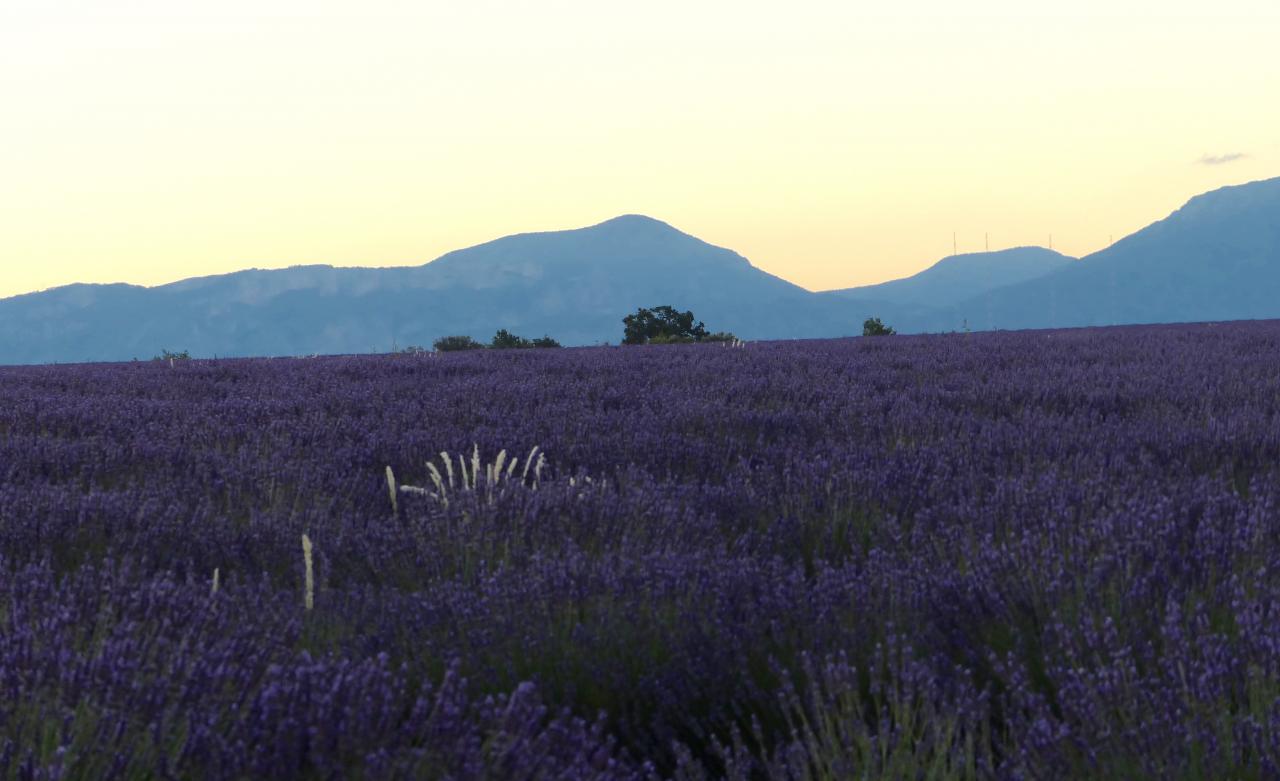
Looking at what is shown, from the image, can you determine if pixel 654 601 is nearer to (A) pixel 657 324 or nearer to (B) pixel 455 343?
(B) pixel 455 343

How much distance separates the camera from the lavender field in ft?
4.34

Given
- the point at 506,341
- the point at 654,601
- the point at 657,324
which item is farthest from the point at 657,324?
the point at 654,601

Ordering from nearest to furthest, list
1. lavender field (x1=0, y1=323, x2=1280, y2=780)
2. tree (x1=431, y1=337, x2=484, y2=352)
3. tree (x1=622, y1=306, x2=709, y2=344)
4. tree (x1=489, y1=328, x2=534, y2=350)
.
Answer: lavender field (x1=0, y1=323, x2=1280, y2=780) → tree (x1=489, y1=328, x2=534, y2=350) → tree (x1=431, y1=337, x2=484, y2=352) → tree (x1=622, y1=306, x2=709, y2=344)

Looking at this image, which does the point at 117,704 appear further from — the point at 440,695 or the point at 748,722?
the point at 748,722

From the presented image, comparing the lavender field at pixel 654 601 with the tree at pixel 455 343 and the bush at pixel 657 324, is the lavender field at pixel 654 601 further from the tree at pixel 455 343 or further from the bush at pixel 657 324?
the bush at pixel 657 324

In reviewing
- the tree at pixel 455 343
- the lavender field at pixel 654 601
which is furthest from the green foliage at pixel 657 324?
the lavender field at pixel 654 601

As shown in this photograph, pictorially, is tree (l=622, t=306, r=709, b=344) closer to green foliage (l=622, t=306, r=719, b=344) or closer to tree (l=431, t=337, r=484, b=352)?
green foliage (l=622, t=306, r=719, b=344)

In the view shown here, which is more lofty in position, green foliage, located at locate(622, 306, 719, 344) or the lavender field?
green foliage, located at locate(622, 306, 719, 344)

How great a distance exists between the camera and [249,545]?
2715 millimetres

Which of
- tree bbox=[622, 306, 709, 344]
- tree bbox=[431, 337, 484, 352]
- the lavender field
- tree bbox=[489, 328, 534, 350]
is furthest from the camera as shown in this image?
tree bbox=[622, 306, 709, 344]

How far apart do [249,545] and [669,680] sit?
1357 mm

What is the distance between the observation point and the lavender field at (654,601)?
1.32 meters

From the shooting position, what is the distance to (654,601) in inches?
79.1

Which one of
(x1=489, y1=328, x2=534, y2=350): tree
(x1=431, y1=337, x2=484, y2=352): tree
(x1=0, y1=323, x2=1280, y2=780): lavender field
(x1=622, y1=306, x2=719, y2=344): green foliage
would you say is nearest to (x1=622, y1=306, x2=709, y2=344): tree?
(x1=622, y1=306, x2=719, y2=344): green foliage
